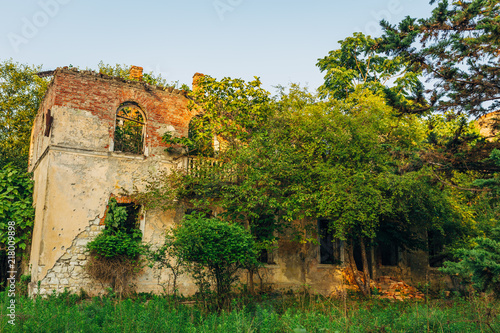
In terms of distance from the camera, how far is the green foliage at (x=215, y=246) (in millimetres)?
9055

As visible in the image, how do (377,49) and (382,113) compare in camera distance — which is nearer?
(377,49)

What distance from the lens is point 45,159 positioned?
12.3 m

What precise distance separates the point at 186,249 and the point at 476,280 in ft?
19.6

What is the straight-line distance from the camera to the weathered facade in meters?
11.3

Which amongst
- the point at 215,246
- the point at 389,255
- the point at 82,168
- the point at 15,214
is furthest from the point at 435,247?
the point at 15,214

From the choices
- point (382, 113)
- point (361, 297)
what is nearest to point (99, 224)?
point (361, 297)

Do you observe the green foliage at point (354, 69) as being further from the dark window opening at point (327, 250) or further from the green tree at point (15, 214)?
the green tree at point (15, 214)

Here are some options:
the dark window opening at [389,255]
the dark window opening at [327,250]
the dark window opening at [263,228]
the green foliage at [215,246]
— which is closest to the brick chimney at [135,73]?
the dark window opening at [263,228]

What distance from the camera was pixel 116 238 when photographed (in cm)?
1166

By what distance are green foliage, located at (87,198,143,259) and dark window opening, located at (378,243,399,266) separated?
34.4 feet

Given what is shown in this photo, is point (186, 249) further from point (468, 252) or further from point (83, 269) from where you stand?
point (468, 252)

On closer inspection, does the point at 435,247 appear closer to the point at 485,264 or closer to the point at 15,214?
the point at 485,264

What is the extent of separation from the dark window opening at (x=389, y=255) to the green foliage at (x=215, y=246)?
9141mm

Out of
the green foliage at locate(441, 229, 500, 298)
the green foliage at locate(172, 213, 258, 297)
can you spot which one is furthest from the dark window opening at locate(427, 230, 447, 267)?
Result: the green foliage at locate(441, 229, 500, 298)
